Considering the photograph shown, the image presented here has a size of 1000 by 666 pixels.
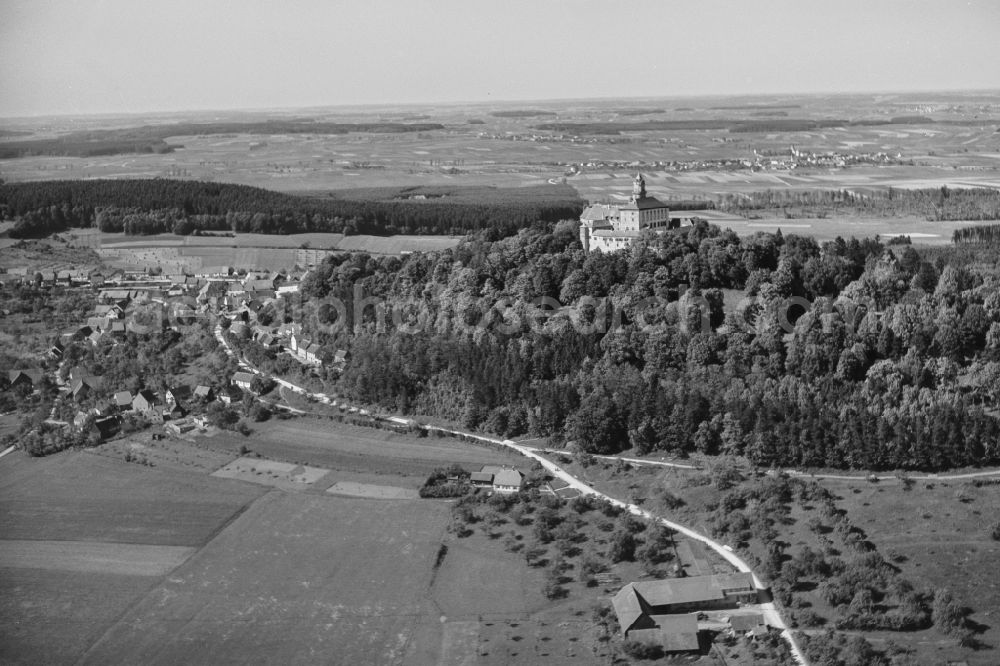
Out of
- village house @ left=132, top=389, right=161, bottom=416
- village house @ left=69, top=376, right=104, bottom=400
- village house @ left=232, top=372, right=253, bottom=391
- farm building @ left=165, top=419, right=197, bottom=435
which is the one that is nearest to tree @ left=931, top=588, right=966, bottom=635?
farm building @ left=165, top=419, right=197, bottom=435

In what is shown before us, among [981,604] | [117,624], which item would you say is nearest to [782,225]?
[981,604]

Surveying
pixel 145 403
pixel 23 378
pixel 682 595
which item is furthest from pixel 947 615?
pixel 23 378

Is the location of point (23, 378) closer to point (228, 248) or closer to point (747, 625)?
point (228, 248)

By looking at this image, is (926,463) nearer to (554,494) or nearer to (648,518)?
(648,518)

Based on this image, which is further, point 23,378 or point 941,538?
point 23,378

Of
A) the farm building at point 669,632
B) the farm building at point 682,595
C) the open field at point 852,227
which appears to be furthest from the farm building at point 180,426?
the open field at point 852,227

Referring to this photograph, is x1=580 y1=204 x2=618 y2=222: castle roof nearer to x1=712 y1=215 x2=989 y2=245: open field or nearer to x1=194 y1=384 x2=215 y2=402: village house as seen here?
x1=712 y1=215 x2=989 y2=245: open field

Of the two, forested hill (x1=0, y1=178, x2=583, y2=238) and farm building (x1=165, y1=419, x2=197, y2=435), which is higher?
forested hill (x1=0, y1=178, x2=583, y2=238)
